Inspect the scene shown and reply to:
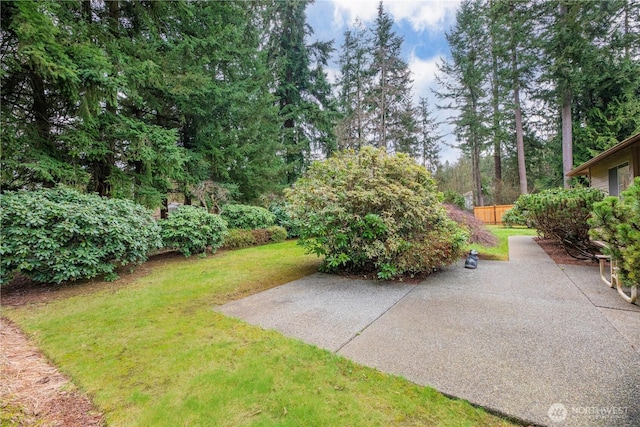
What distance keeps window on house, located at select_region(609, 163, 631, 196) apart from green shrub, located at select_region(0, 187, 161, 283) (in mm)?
12135

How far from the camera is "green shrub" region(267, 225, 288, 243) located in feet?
31.0

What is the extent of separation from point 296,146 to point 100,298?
1177cm

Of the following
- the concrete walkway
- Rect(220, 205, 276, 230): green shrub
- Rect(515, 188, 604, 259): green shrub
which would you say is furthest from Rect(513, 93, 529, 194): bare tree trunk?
Rect(220, 205, 276, 230): green shrub

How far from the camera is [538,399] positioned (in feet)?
5.80

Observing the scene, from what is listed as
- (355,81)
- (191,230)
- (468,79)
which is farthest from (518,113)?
(191,230)

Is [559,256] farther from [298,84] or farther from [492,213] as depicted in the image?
[298,84]

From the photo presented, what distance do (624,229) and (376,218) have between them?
2.90 m

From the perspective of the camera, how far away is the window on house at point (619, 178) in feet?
24.5

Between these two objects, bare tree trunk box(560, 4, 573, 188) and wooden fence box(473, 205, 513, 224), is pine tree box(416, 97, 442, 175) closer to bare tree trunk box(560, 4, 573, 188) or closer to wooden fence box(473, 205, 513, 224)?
wooden fence box(473, 205, 513, 224)

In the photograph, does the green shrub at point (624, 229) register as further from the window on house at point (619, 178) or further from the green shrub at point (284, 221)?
the green shrub at point (284, 221)

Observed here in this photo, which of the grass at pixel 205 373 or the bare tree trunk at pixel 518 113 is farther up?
the bare tree trunk at pixel 518 113

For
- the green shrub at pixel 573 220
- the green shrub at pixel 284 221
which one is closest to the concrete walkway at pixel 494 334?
the green shrub at pixel 573 220

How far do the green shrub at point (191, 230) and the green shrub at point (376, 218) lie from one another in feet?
9.46

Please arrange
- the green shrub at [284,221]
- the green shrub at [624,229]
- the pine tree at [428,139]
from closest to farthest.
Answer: the green shrub at [624,229] < the green shrub at [284,221] < the pine tree at [428,139]
